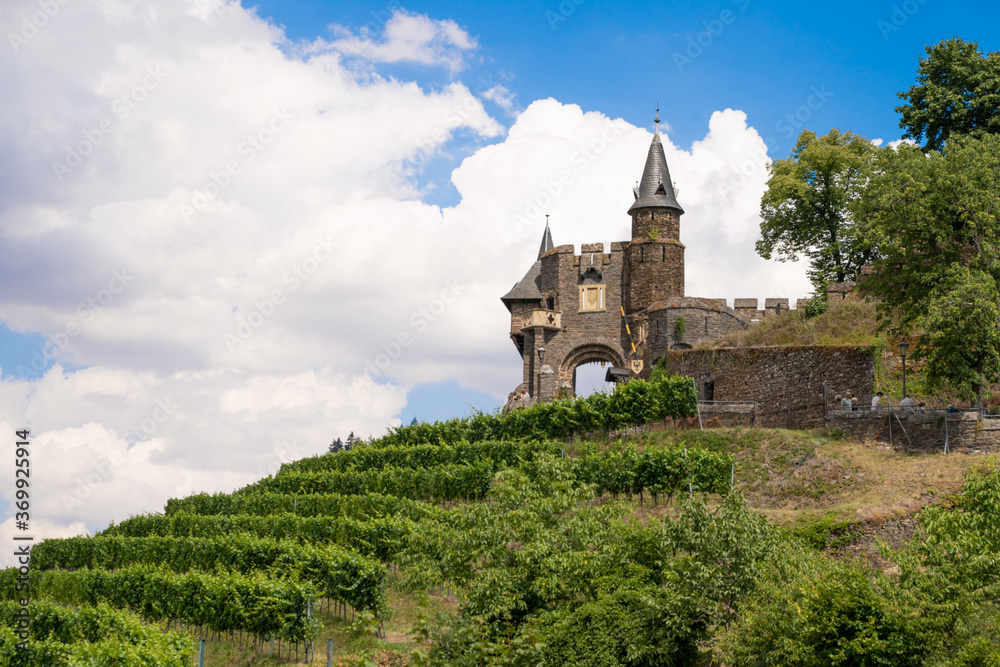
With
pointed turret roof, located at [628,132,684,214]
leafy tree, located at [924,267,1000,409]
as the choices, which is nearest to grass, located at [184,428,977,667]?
leafy tree, located at [924,267,1000,409]

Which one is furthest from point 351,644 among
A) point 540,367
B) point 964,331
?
point 540,367

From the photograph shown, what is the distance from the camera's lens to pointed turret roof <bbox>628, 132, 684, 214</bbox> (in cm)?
4981

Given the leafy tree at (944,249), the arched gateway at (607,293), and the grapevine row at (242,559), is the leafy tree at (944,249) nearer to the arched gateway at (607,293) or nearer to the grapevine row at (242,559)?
the grapevine row at (242,559)

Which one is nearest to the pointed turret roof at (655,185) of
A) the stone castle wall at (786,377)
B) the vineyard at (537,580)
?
the stone castle wall at (786,377)

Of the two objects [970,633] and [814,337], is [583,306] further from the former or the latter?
[970,633]

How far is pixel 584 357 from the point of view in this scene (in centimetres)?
4988

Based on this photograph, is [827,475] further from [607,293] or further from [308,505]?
[607,293]

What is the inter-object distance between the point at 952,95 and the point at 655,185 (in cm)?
1553

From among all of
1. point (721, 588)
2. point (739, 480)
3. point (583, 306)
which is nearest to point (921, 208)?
point (739, 480)

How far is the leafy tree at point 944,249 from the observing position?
26.0m

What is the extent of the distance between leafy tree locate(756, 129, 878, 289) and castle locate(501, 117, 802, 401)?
17.2 feet

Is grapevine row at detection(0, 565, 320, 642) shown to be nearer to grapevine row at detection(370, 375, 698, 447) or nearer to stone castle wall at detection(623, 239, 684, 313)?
grapevine row at detection(370, 375, 698, 447)

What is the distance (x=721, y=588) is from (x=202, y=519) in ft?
78.9

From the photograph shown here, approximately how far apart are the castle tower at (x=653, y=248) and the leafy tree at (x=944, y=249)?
1882 cm
